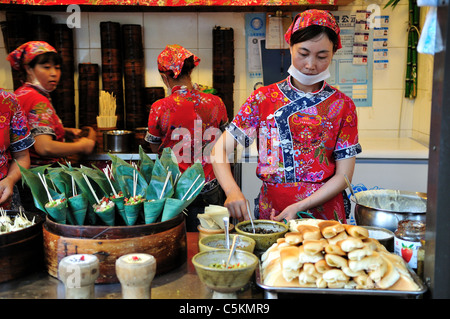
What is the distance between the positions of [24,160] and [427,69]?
10.3 feet

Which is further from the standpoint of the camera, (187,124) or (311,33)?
(187,124)

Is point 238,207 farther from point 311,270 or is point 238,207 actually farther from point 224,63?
point 224,63

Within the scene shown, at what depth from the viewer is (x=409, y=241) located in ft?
4.14

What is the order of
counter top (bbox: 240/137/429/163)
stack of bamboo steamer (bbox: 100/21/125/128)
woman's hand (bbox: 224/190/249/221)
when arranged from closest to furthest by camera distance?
woman's hand (bbox: 224/190/249/221), counter top (bbox: 240/137/429/163), stack of bamboo steamer (bbox: 100/21/125/128)

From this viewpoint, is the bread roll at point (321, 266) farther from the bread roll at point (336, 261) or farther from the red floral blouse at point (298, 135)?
the red floral blouse at point (298, 135)

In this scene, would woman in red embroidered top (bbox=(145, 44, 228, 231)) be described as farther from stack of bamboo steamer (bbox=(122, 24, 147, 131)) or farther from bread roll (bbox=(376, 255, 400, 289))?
bread roll (bbox=(376, 255, 400, 289))

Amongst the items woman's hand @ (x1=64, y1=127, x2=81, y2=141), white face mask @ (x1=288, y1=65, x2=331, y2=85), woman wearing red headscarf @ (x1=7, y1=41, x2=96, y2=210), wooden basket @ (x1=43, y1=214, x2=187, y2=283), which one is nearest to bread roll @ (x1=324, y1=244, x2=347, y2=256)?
wooden basket @ (x1=43, y1=214, x2=187, y2=283)

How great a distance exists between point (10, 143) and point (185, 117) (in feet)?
3.88

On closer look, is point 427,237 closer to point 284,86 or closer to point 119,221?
point 119,221

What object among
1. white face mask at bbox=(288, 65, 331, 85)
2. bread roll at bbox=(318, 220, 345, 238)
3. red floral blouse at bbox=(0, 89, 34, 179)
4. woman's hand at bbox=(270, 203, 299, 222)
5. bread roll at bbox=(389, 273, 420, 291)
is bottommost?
woman's hand at bbox=(270, 203, 299, 222)

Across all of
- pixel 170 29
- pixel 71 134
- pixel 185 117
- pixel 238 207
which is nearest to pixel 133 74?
pixel 170 29

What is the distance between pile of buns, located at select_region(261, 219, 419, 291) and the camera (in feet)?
3.50

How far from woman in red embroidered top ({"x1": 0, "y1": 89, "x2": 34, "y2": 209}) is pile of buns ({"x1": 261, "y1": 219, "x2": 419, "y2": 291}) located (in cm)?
147

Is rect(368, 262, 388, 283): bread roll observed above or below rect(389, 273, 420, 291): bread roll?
above
